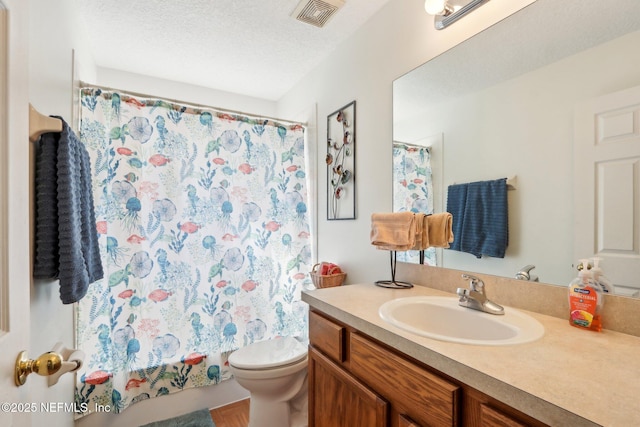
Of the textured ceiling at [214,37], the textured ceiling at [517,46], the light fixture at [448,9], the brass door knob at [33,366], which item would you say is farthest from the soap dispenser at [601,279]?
the textured ceiling at [214,37]

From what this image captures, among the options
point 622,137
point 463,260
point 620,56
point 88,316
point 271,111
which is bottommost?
point 88,316

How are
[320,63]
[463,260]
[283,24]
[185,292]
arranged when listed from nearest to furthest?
[463,260], [283,24], [185,292], [320,63]

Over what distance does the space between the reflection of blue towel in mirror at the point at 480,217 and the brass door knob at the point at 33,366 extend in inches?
51.8

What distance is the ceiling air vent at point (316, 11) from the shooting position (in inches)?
62.8

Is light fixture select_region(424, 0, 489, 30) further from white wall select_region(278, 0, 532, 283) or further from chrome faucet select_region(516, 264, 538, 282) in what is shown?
chrome faucet select_region(516, 264, 538, 282)

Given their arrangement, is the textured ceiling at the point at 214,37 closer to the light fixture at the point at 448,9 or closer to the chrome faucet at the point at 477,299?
the light fixture at the point at 448,9

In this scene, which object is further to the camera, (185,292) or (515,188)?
(185,292)

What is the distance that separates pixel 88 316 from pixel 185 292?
0.50m

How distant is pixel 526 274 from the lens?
104 centimetres

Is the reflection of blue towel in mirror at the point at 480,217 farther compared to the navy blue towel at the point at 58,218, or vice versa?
the reflection of blue towel in mirror at the point at 480,217

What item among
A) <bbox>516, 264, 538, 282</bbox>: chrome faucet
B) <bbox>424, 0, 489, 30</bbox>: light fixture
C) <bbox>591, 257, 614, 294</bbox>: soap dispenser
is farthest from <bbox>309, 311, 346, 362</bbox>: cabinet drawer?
<bbox>424, 0, 489, 30</bbox>: light fixture

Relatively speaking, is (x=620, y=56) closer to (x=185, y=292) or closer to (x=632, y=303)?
(x=632, y=303)

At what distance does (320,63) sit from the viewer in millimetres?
2217

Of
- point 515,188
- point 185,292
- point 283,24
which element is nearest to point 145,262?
point 185,292
